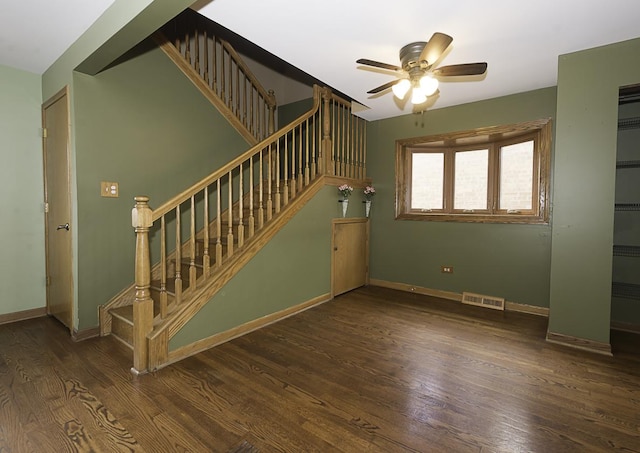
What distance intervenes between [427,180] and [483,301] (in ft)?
6.22

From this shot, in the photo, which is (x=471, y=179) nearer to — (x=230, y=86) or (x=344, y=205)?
(x=344, y=205)

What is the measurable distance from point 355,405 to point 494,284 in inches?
116

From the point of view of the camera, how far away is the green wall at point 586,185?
2680mm

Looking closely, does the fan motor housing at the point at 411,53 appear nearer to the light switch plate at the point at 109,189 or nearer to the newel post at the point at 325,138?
the newel post at the point at 325,138

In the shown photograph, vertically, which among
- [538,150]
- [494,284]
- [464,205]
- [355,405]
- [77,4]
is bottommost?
[355,405]

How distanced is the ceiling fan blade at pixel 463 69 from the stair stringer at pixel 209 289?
6.20ft

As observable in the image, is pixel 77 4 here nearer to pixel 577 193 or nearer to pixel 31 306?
pixel 31 306

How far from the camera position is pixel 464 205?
4516mm

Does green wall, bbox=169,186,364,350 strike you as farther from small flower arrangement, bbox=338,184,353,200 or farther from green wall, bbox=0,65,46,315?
green wall, bbox=0,65,46,315

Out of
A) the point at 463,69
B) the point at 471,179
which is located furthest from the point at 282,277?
the point at 471,179

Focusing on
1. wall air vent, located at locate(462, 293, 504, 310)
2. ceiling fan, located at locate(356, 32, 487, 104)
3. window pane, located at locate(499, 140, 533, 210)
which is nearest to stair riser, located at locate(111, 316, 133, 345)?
ceiling fan, located at locate(356, 32, 487, 104)

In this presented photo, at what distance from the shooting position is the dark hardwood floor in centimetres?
170

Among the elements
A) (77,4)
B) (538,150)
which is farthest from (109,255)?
(538,150)

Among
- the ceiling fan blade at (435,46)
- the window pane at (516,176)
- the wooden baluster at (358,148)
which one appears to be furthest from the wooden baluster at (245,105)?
the window pane at (516,176)
